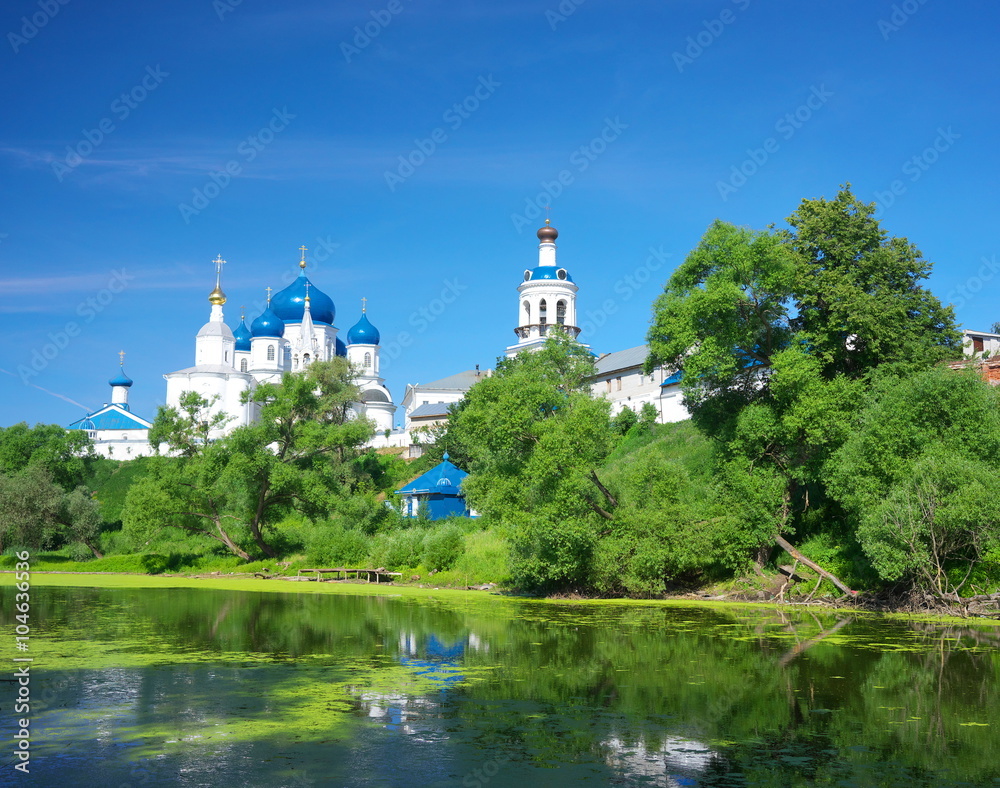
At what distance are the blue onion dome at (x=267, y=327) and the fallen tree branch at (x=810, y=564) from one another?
62759 millimetres

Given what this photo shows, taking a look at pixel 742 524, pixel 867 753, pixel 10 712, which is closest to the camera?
pixel 867 753

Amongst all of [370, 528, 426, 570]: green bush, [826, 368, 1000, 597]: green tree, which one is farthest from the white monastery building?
[826, 368, 1000, 597]: green tree

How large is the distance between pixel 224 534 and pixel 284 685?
31.6 meters

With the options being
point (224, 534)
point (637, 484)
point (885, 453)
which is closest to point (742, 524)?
point (637, 484)

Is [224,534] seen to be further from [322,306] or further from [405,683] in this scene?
[322,306]

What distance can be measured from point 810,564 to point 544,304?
5377 cm

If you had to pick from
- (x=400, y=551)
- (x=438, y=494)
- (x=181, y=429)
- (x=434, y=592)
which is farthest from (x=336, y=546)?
(x=438, y=494)

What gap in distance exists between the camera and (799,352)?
2619cm

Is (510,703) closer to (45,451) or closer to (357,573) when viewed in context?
(357,573)

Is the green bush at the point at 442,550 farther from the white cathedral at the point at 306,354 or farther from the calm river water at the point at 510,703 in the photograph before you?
the white cathedral at the point at 306,354

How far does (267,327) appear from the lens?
82125mm

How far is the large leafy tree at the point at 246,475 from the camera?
1581 inches

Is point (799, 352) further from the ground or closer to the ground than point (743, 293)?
closer to the ground

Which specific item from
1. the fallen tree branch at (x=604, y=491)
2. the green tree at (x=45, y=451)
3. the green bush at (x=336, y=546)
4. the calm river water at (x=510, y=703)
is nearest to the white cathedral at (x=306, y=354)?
the green tree at (x=45, y=451)
